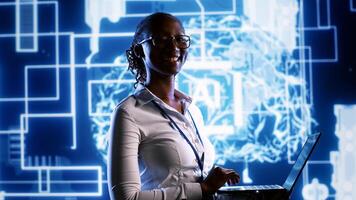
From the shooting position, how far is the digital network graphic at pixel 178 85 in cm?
207

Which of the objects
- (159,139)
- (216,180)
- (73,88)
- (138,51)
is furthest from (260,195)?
(73,88)

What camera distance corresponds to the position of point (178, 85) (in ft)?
6.91

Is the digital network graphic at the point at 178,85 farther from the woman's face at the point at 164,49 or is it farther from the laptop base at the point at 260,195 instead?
the laptop base at the point at 260,195

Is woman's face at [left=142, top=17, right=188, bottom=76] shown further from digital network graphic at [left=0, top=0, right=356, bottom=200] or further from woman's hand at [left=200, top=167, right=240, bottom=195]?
digital network graphic at [left=0, top=0, right=356, bottom=200]

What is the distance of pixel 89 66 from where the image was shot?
2148 mm

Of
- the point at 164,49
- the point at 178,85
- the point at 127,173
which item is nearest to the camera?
the point at 127,173

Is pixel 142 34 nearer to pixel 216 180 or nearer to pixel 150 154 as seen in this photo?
pixel 150 154

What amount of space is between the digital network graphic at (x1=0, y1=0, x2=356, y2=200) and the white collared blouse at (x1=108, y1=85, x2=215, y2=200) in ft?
2.68

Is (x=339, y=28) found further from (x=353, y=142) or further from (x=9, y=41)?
(x=9, y=41)

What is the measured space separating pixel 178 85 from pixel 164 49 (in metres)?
0.85

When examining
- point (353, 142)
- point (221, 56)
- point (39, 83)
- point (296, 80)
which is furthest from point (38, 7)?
point (353, 142)

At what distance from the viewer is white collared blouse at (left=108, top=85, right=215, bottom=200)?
1146 mm

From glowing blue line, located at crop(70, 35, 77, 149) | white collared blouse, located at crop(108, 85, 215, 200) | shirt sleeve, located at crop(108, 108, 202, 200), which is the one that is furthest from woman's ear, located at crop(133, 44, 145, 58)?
glowing blue line, located at crop(70, 35, 77, 149)

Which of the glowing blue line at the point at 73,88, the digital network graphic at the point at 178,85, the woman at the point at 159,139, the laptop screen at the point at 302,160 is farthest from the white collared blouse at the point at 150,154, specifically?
the glowing blue line at the point at 73,88
